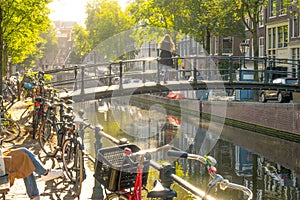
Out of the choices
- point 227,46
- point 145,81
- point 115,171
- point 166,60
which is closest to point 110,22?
point 227,46

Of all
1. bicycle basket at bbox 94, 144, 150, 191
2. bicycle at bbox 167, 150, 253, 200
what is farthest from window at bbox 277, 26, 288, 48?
bicycle at bbox 167, 150, 253, 200

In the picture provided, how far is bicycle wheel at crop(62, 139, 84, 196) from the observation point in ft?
18.7

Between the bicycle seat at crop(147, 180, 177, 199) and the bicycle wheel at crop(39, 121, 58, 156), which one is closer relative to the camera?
the bicycle seat at crop(147, 180, 177, 199)

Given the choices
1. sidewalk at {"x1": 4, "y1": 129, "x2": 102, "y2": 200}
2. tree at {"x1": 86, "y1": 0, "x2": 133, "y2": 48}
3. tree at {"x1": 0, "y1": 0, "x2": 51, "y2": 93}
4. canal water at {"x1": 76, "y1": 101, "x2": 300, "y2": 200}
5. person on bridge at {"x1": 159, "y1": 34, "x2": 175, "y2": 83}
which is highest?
tree at {"x1": 86, "y1": 0, "x2": 133, "y2": 48}

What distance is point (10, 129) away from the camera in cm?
995

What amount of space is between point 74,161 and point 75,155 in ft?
0.44

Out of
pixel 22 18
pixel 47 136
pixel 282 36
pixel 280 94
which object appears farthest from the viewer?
pixel 282 36

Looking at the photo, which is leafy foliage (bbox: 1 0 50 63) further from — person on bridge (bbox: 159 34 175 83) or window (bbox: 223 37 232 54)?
window (bbox: 223 37 232 54)

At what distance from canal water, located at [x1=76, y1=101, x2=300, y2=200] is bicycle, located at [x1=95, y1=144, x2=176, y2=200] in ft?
19.9

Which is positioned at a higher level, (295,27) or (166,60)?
(295,27)

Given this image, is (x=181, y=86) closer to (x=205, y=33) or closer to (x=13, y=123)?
(x=13, y=123)

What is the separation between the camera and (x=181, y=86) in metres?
16.1

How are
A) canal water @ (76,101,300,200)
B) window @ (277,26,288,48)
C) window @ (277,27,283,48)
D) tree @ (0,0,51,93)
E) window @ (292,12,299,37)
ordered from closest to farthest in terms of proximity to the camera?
canal water @ (76,101,300,200) → tree @ (0,0,51,93) → window @ (292,12,299,37) → window @ (277,26,288,48) → window @ (277,27,283,48)

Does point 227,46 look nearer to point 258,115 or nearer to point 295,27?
point 295,27
